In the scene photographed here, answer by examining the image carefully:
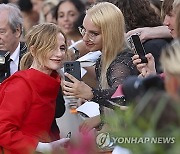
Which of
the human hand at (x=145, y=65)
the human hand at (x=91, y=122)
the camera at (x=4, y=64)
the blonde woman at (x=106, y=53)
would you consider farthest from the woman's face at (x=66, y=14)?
the human hand at (x=145, y=65)

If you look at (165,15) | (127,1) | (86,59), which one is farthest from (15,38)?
(165,15)

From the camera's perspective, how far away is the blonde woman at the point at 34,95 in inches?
156

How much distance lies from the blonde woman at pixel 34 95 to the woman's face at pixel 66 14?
314 cm

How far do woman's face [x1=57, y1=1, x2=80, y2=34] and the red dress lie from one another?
10.9ft

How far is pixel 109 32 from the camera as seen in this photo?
426 cm

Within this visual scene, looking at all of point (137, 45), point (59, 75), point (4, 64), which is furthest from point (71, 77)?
point (4, 64)

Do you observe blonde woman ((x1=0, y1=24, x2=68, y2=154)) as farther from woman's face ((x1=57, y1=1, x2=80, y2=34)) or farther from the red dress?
woman's face ((x1=57, y1=1, x2=80, y2=34))

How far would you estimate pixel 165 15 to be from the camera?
15.3 feet

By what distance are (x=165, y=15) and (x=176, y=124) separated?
317cm

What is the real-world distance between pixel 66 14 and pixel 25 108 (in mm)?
3721

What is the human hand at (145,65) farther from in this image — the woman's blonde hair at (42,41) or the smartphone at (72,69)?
the woman's blonde hair at (42,41)

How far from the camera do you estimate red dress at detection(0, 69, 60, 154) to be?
13.0 ft

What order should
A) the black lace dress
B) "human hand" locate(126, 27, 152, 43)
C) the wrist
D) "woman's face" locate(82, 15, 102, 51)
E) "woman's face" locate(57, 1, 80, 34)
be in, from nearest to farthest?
the wrist, the black lace dress, "woman's face" locate(82, 15, 102, 51), "human hand" locate(126, 27, 152, 43), "woman's face" locate(57, 1, 80, 34)

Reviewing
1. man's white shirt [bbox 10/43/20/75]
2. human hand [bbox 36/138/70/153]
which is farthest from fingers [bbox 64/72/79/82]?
man's white shirt [bbox 10/43/20/75]
